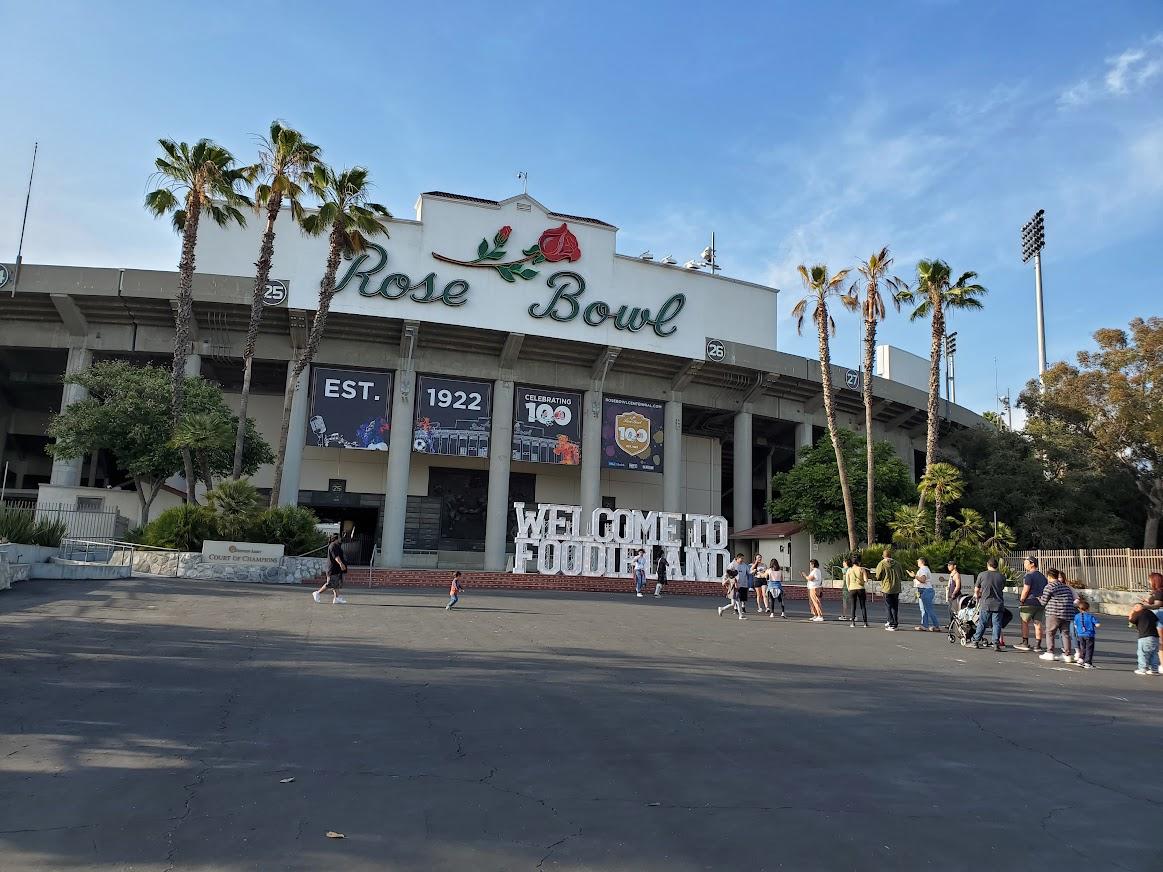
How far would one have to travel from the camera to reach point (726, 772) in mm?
6102

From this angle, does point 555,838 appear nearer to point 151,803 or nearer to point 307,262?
point 151,803

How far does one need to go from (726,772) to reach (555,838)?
1.84 meters

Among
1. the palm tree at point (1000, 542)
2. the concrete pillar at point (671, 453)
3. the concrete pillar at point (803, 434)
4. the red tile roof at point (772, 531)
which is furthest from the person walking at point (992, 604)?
the concrete pillar at point (803, 434)

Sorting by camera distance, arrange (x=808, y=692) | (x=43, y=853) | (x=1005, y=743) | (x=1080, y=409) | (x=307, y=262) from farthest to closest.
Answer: (x=1080, y=409) → (x=307, y=262) → (x=808, y=692) → (x=1005, y=743) → (x=43, y=853)

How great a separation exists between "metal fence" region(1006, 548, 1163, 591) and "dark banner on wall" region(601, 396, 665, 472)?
17545 mm

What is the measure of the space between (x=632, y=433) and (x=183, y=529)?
22.2 m

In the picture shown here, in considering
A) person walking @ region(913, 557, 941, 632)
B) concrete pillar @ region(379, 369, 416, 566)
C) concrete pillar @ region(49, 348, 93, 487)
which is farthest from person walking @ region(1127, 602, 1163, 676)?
concrete pillar @ region(49, 348, 93, 487)

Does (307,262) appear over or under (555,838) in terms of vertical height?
over

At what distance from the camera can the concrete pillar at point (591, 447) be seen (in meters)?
39.8

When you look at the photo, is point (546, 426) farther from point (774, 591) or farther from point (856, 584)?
point (856, 584)

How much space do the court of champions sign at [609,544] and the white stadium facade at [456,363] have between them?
26.0 feet

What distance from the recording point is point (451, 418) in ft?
127

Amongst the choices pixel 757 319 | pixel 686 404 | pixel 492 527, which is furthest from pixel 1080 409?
pixel 492 527

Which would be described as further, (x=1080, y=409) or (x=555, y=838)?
(x=1080, y=409)
